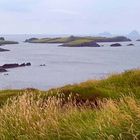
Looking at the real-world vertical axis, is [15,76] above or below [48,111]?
below

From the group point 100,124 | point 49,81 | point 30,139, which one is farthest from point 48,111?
point 49,81

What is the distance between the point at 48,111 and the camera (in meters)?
10.3

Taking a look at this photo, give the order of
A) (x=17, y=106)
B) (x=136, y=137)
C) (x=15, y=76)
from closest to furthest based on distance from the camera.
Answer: (x=136, y=137)
(x=17, y=106)
(x=15, y=76)

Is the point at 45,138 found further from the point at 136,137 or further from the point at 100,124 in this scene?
the point at 136,137

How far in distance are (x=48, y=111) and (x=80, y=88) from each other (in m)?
10.6

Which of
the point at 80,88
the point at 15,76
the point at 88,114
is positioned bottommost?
the point at 15,76

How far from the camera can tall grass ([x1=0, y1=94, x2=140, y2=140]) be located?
816cm

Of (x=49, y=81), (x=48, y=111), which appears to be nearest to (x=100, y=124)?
(x=48, y=111)

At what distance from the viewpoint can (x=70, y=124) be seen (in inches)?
372

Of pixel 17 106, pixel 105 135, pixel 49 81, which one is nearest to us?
pixel 105 135

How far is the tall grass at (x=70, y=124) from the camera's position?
8.16 metres

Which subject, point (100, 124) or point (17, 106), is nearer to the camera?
point (100, 124)

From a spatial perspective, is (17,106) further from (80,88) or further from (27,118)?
(80,88)

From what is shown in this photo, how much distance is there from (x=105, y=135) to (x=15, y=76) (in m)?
87.0
